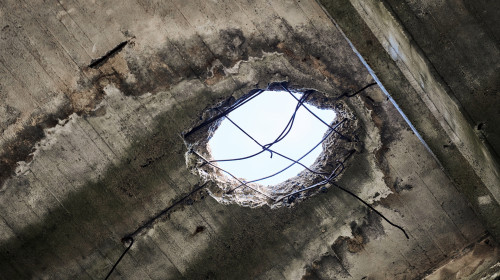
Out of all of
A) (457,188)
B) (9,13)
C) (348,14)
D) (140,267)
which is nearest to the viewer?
(348,14)

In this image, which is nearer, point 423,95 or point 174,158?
point 423,95

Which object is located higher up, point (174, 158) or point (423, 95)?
point (174, 158)

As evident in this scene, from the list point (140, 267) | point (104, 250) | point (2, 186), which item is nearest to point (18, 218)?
point (2, 186)

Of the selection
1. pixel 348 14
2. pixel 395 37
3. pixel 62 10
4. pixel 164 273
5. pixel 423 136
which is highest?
pixel 62 10

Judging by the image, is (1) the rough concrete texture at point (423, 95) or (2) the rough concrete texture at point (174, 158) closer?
(1) the rough concrete texture at point (423, 95)

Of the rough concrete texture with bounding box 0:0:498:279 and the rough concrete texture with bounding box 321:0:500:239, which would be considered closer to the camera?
the rough concrete texture with bounding box 321:0:500:239

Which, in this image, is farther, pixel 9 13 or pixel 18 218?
pixel 18 218

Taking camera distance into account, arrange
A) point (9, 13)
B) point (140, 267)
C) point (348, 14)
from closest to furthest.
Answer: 1. point (348, 14)
2. point (9, 13)
3. point (140, 267)

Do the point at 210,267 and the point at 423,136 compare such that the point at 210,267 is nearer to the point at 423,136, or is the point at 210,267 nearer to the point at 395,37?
the point at 423,136
